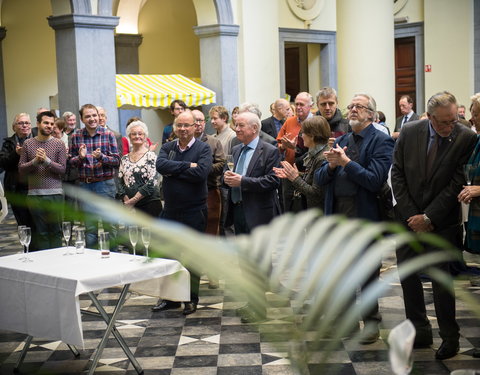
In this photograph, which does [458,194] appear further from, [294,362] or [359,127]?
[294,362]

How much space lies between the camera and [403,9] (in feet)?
69.7

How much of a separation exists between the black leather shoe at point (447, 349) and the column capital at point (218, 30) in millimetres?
11655

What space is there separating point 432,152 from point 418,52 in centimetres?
1709

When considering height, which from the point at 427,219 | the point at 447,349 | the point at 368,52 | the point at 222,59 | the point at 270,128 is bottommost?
the point at 447,349

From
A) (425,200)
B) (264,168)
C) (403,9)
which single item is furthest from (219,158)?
(403,9)

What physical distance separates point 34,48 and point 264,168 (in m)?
13.0

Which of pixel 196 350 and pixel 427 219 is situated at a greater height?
pixel 427 219

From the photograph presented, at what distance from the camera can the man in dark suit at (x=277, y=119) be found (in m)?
9.55

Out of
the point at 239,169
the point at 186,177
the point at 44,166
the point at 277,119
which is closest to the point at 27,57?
the point at 277,119

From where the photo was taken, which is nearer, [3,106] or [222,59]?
[222,59]

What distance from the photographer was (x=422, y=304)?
525 cm

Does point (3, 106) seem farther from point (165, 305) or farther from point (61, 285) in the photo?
point (61, 285)

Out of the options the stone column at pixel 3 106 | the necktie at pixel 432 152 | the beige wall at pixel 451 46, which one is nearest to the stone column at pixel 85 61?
the stone column at pixel 3 106

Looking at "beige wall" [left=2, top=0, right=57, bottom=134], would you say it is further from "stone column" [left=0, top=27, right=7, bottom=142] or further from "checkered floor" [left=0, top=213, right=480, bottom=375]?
"checkered floor" [left=0, top=213, right=480, bottom=375]
